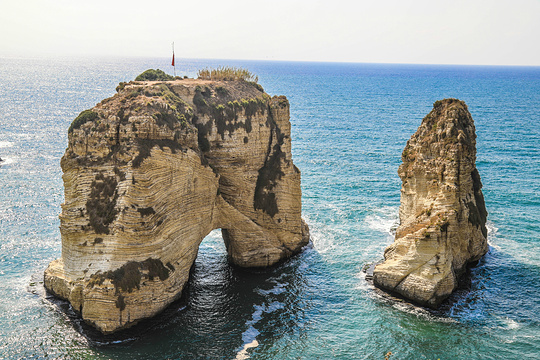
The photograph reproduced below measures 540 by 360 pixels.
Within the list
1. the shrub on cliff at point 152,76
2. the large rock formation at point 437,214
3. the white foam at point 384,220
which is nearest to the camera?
the large rock formation at point 437,214

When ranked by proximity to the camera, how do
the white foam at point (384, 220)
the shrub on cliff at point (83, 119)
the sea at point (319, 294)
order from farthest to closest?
the white foam at point (384, 220)
the shrub on cliff at point (83, 119)
the sea at point (319, 294)

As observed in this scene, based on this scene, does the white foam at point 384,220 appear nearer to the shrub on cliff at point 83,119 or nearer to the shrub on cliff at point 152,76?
the shrub on cliff at point 152,76

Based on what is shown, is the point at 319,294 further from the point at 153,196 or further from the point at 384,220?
the point at 384,220

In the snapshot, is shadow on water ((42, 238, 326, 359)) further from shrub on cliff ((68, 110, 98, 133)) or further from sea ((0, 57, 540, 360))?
shrub on cliff ((68, 110, 98, 133))

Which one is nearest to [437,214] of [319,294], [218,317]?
[319,294]

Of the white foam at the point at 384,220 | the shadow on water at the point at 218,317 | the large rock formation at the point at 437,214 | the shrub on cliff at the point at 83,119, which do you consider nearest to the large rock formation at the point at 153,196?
the shrub on cliff at the point at 83,119
